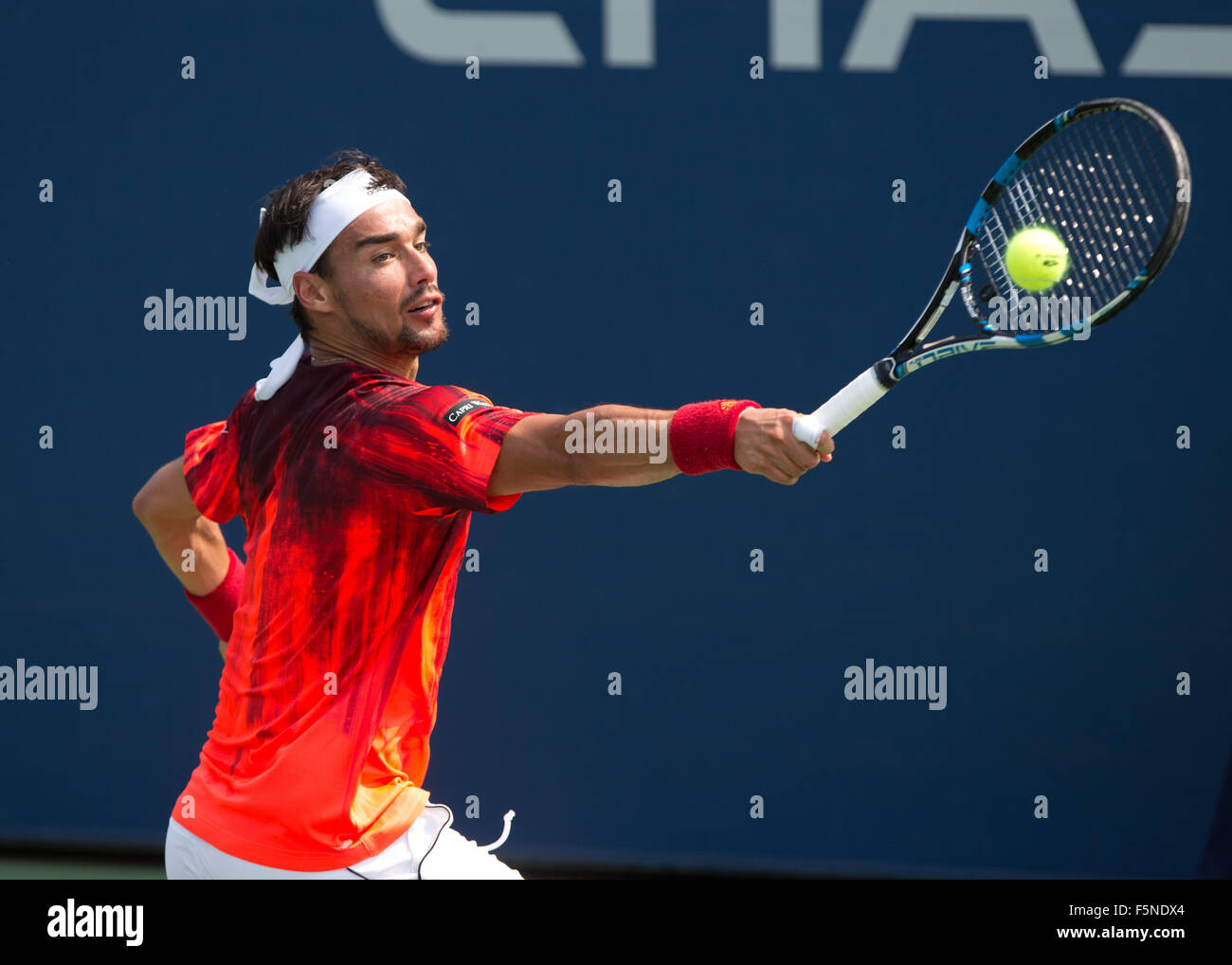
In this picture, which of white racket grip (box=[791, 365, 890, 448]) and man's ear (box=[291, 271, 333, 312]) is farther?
man's ear (box=[291, 271, 333, 312])

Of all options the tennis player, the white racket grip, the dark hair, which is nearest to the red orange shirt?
the tennis player

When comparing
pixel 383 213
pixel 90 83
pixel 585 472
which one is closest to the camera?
pixel 585 472

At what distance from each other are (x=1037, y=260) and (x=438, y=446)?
118 centimetres

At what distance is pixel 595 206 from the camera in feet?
13.9

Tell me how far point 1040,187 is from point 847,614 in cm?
145

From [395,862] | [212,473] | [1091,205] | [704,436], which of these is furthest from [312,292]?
[1091,205]

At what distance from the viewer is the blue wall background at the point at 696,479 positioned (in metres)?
4.19

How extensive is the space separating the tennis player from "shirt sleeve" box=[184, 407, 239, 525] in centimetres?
12

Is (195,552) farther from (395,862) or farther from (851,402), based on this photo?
(851,402)

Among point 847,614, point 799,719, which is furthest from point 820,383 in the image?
point 799,719

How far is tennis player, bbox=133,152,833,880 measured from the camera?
7.52 feet

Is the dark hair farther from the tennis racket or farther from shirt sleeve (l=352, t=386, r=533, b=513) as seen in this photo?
the tennis racket

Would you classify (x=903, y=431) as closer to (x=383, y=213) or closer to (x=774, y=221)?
(x=774, y=221)

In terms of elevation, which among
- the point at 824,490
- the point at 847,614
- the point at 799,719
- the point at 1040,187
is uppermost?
the point at 1040,187
